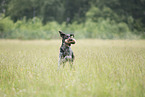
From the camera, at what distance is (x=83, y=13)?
56.8 meters

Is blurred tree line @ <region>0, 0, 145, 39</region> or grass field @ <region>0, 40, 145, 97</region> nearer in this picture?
grass field @ <region>0, 40, 145, 97</region>

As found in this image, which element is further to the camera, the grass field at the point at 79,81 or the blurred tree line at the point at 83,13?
the blurred tree line at the point at 83,13

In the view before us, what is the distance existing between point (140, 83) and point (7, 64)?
196 inches

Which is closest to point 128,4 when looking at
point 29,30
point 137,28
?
point 137,28

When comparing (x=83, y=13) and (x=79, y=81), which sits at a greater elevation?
(x=83, y=13)

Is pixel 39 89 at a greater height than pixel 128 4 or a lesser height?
lesser

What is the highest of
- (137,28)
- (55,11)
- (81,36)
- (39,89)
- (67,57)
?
(55,11)

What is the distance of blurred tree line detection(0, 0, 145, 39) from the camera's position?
42812mm

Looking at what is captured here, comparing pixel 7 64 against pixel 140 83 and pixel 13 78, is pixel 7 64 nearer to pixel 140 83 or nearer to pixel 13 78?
pixel 13 78

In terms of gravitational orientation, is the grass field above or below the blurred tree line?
below

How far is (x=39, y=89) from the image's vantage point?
4133 mm

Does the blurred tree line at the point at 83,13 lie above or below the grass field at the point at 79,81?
above

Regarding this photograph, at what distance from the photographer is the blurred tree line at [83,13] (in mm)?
42812

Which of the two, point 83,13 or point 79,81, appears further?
point 83,13
